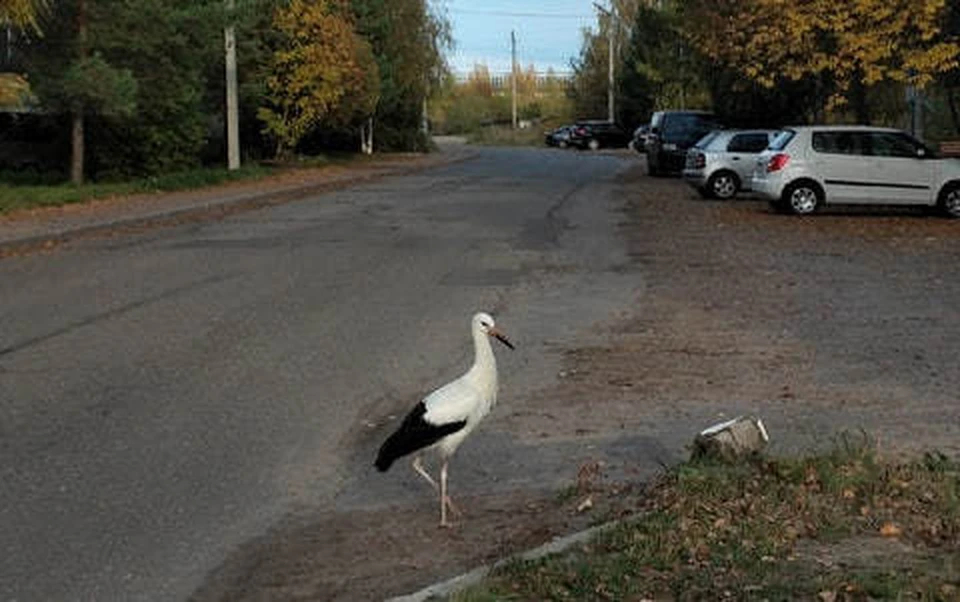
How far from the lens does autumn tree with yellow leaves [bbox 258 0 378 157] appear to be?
4319 cm

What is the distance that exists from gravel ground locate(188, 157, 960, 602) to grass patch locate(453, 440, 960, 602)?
1.68 ft

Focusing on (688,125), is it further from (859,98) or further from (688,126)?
(859,98)

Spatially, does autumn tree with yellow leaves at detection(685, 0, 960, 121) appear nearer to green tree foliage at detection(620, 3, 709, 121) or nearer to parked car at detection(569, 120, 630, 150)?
green tree foliage at detection(620, 3, 709, 121)

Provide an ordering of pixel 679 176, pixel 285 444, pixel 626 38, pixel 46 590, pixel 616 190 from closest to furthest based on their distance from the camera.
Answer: pixel 46 590 → pixel 285 444 → pixel 616 190 → pixel 679 176 → pixel 626 38

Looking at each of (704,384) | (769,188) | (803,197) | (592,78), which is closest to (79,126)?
(769,188)

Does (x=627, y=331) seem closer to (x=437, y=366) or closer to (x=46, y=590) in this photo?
(x=437, y=366)

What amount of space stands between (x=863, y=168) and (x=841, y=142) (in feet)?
2.14

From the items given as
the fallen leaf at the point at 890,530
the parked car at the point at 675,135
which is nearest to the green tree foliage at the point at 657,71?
the parked car at the point at 675,135

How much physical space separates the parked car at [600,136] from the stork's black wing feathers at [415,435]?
236ft

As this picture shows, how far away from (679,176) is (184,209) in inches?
752

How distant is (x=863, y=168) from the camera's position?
23469 millimetres

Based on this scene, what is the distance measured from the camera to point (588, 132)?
77.0 meters

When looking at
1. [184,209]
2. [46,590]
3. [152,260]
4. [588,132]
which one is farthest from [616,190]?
[588,132]

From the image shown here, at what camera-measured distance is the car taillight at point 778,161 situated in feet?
77.8
